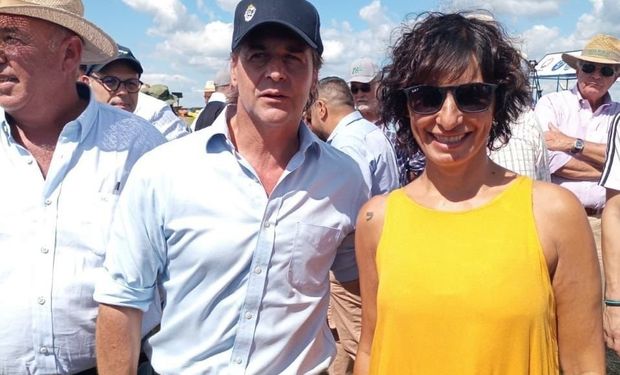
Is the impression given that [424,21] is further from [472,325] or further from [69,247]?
[69,247]

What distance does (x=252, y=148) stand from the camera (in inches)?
79.0

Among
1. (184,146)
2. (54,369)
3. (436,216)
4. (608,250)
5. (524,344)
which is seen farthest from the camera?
(608,250)

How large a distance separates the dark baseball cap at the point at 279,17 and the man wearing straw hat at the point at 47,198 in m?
0.67

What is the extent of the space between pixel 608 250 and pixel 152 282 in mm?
1966

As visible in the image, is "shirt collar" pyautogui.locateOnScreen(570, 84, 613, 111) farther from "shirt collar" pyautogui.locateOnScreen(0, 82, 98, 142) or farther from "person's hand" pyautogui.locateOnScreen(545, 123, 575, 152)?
"shirt collar" pyautogui.locateOnScreen(0, 82, 98, 142)

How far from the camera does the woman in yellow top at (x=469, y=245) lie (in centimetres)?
164

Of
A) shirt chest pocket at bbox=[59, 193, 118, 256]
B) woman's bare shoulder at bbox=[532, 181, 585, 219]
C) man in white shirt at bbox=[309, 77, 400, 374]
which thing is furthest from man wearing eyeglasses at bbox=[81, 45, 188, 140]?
woman's bare shoulder at bbox=[532, 181, 585, 219]

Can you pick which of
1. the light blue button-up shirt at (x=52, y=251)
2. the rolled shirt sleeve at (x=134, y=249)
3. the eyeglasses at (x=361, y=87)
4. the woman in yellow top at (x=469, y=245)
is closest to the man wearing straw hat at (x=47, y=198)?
the light blue button-up shirt at (x=52, y=251)

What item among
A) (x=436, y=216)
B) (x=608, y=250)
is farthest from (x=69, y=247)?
(x=608, y=250)

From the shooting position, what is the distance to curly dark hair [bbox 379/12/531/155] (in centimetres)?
181

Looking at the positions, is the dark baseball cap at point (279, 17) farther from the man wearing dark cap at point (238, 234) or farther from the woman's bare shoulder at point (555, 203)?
the woman's bare shoulder at point (555, 203)

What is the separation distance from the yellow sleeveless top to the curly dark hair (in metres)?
0.30

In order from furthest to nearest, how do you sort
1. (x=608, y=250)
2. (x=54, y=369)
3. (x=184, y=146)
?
(x=608, y=250)
(x=54, y=369)
(x=184, y=146)

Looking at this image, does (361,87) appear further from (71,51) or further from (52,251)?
(52,251)
